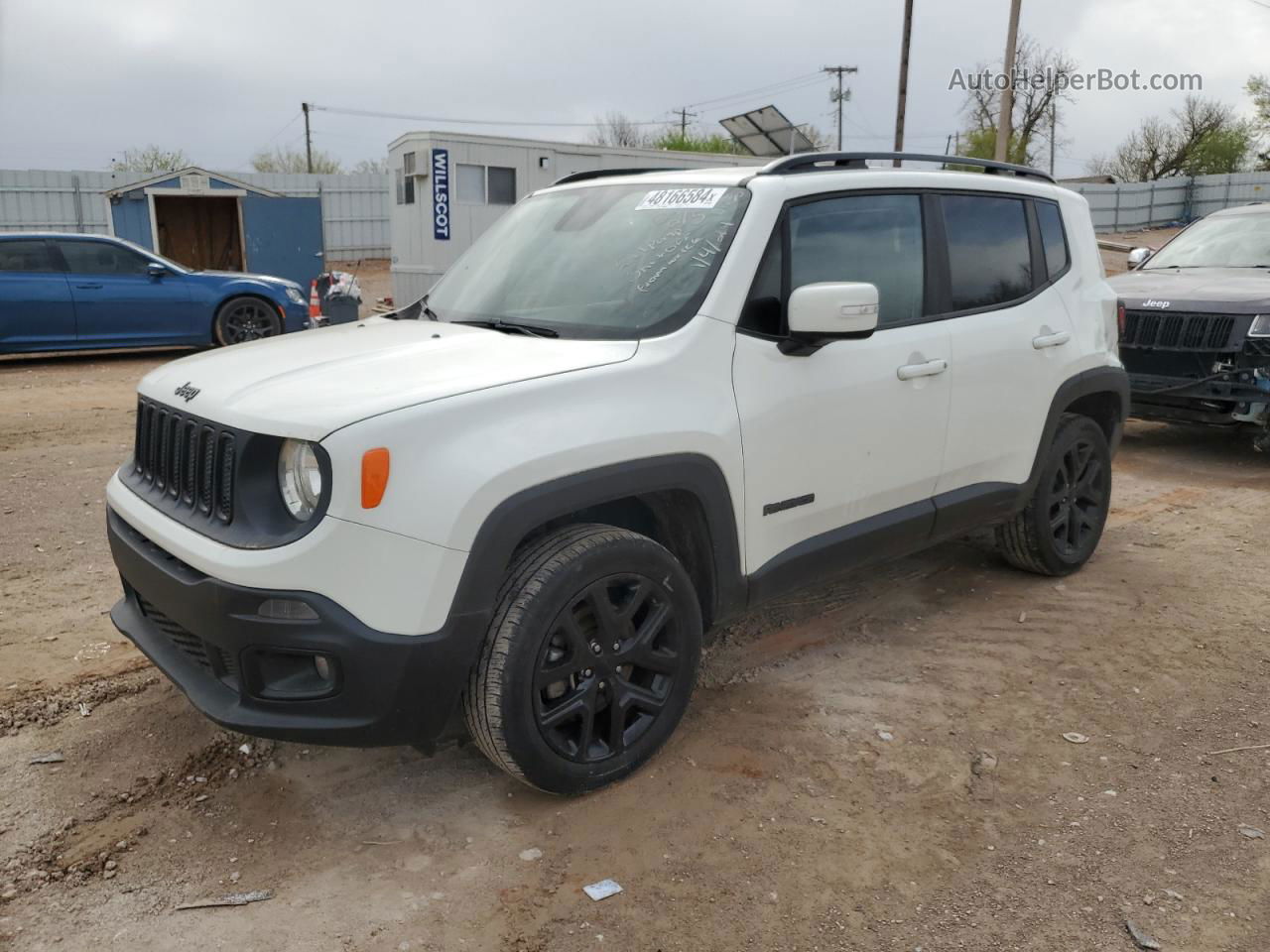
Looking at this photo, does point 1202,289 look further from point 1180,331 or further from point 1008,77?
point 1008,77

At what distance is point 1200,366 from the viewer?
24.1ft

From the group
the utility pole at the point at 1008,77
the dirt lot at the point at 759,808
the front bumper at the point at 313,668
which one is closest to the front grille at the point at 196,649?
the front bumper at the point at 313,668

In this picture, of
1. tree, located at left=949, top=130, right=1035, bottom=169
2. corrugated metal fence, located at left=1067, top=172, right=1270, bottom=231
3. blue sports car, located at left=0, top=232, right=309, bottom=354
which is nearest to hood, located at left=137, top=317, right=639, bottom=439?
blue sports car, located at left=0, top=232, right=309, bottom=354

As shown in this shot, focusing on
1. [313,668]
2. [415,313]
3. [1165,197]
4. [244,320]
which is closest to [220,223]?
[244,320]

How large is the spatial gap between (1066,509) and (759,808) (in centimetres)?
267

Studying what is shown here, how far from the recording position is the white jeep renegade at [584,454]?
2652 millimetres

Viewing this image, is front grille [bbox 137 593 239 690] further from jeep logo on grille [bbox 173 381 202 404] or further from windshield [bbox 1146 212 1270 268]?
windshield [bbox 1146 212 1270 268]

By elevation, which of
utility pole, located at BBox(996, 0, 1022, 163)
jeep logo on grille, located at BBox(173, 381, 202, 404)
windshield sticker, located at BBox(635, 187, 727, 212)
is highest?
utility pole, located at BBox(996, 0, 1022, 163)

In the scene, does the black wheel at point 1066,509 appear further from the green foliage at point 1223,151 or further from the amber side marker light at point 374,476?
the green foliage at point 1223,151

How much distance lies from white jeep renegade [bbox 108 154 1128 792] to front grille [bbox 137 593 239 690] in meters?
0.01

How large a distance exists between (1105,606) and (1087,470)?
702 millimetres

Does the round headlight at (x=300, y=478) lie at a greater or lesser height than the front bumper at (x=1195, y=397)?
greater

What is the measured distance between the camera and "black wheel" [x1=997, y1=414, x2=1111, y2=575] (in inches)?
190

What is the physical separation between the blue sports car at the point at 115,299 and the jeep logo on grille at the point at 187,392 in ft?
33.8
